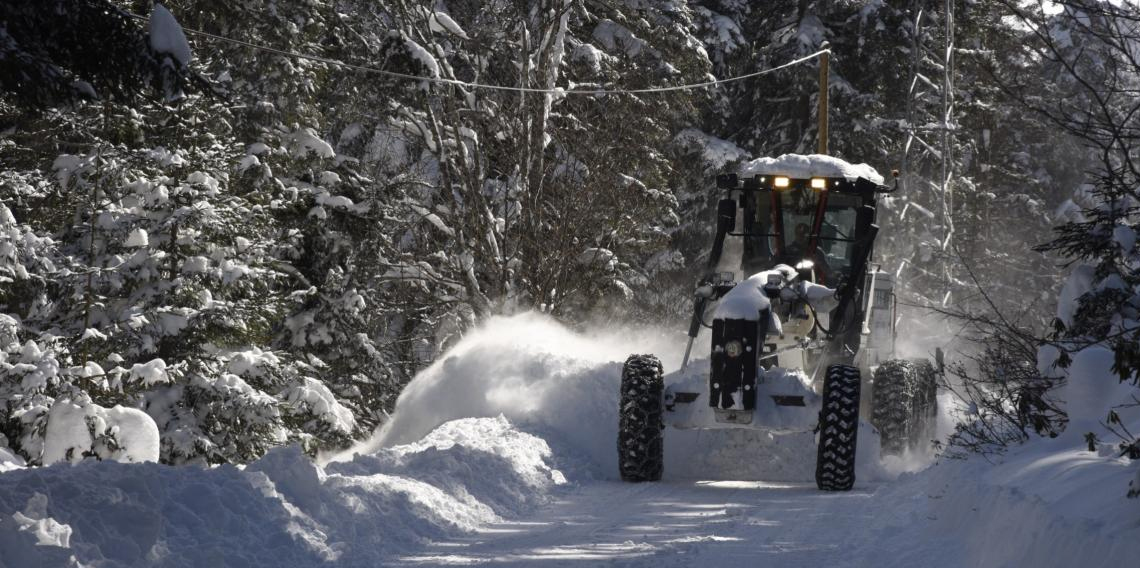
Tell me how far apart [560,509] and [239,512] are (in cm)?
301

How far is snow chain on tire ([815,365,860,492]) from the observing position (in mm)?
10562

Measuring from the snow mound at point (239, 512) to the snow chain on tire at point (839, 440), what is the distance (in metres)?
2.57

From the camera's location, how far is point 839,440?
10586mm

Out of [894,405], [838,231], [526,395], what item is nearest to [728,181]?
[838,231]

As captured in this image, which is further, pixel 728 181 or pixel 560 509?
pixel 728 181

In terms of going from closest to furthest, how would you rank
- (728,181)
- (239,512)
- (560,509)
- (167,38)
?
1. (239,512)
2. (167,38)
3. (560,509)
4. (728,181)

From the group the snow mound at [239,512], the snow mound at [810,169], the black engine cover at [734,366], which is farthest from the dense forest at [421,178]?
the snow mound at [239,512]

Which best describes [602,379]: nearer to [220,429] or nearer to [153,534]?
[220,429]

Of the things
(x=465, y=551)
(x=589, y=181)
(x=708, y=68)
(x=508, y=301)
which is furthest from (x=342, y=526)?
(x=708, y=68)

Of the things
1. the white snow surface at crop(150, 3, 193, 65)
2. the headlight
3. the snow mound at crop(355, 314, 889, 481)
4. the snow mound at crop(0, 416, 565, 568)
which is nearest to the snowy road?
the snow mound at crop(0, 416, 565, 568)

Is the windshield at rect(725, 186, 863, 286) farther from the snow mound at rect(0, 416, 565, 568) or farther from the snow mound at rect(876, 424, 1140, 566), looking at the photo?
the snow mound at rect(0, 416, 565, 568)

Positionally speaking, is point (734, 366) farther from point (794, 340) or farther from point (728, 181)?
point (728, 181)

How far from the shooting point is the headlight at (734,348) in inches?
416

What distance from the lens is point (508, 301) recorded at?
22.5m
